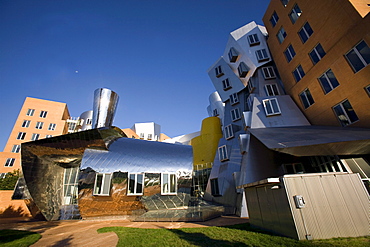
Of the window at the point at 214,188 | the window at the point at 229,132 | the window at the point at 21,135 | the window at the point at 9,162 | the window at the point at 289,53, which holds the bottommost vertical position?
the window at the point at 214,188

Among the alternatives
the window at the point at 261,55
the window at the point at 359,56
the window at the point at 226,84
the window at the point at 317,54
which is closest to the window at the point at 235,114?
the window at the point at 226,84

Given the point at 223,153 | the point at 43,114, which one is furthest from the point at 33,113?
the point at 223,153

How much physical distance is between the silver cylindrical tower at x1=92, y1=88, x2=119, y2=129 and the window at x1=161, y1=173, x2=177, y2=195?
34.7 feet

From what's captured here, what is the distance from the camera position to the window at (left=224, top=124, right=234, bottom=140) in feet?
74.2

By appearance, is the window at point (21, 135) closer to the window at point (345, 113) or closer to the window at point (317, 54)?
the window at point (317, 54)

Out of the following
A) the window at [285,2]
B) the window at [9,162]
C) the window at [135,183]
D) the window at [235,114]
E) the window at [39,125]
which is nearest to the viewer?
the window at [135,183]

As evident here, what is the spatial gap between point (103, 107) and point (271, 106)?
1968cm

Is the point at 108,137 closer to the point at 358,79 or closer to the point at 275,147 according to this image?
the point at 275,147

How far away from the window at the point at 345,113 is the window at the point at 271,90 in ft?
23.7

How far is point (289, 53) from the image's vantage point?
60.3 ft

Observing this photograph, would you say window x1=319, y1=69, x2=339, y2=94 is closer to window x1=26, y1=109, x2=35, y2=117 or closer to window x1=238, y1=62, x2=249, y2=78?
window x1=238, y1=62, x2=249, y2=78

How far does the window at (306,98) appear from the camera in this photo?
15916mm

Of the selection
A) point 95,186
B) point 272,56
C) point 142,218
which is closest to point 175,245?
point 142,218

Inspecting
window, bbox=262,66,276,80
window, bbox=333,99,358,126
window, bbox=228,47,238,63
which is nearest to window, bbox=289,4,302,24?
window, bbox=262,66,276,80
